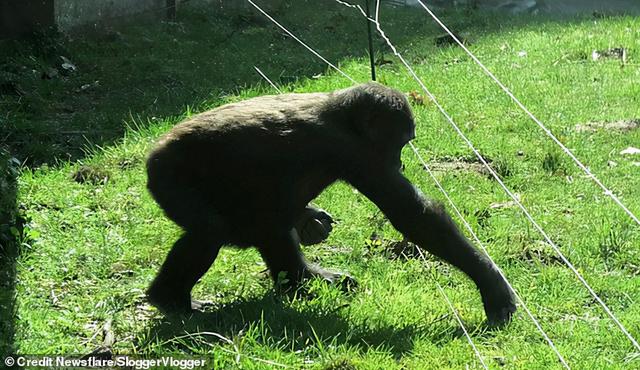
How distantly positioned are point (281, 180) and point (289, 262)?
1.56 ft

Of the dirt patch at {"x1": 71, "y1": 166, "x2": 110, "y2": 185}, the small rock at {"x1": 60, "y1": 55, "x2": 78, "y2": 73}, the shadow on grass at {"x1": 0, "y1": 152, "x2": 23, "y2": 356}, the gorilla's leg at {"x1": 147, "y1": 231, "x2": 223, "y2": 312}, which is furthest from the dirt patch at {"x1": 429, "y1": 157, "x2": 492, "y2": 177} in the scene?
the small rock at {"x1": 60, "y1": 55, "x2": 78, "y2": 73}

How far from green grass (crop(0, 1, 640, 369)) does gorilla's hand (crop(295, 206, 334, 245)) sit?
1.11 ft

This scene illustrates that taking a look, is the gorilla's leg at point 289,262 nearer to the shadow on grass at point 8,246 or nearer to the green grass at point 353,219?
the green grass at point 353,219

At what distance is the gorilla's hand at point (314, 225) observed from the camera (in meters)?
5.75

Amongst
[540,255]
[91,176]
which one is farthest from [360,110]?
[91,176]

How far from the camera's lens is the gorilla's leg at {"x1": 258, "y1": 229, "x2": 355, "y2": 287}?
18.0ft

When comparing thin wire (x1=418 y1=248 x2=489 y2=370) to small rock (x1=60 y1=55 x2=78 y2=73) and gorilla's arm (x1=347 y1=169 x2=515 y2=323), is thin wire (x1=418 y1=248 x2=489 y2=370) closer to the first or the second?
gorilla's arm (x1=347 y1=169 x2=515 y2=323)

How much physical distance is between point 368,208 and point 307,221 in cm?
111

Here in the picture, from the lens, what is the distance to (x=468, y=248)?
5.30 metres

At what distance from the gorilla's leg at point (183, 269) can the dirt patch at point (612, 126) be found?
14.1 feet

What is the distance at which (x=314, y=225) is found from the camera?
5.75 meters

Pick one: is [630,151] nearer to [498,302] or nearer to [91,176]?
[498,302]

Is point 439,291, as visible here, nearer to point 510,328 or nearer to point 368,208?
point 510,328

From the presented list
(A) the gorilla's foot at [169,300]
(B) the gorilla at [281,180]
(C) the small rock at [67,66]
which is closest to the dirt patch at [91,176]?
(B) the gorilla at [281,180]
